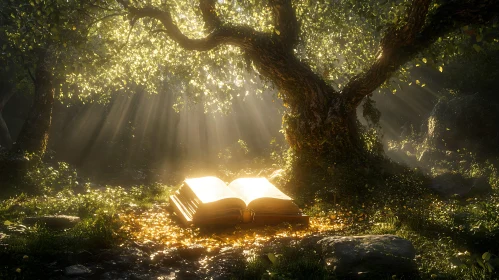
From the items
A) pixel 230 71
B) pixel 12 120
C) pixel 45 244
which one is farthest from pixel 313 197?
pixel 12 120

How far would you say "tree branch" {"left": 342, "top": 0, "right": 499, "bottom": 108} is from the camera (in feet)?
34.2

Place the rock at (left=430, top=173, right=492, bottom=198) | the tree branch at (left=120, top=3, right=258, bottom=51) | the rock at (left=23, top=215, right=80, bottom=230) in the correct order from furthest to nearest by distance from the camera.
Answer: the tree branch at (left=120, top=3, right=258, bottom=51) < the rock at (left=430, top=173, right=492, bottom=198) < the rock at (left=23, top=215, right=80, bottom=230)

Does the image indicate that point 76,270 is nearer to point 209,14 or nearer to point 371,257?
point 371,257

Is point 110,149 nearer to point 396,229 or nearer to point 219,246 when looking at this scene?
point 219,246

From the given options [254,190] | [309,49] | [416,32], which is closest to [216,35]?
[309,49]

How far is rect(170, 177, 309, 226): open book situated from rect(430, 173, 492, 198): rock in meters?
5.50

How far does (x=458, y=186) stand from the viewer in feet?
39.3

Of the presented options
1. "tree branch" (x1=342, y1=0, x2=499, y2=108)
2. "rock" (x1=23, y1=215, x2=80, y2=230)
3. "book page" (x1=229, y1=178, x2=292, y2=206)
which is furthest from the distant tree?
"rock" (x1=23, y1=215, x2=80, y2=230)

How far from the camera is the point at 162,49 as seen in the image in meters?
17.0

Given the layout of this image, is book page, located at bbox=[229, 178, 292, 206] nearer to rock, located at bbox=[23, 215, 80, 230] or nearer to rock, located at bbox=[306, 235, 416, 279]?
rock, located at bbox=[306, 235, 416, 279]

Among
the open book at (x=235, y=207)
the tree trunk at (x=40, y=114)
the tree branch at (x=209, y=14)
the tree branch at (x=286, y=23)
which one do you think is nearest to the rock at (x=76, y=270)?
the open book at (x=235, y=207)

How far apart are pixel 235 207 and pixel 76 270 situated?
4.05m

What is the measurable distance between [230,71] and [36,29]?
9.36 m

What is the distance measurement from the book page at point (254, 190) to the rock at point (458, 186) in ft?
18.8
